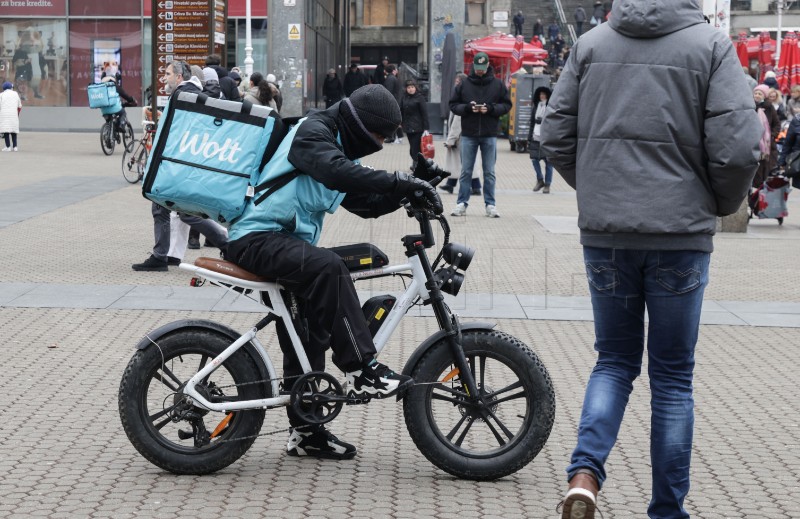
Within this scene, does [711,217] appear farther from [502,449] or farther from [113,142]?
[113,142]

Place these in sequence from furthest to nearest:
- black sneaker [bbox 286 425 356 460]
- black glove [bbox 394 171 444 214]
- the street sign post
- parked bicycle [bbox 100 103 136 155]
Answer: parked bicycle [bbox 100 103 136 155]
the street sign post
black sneaker [bbox 286 425 356 460]
black glove [bbox 394 171 444 214]

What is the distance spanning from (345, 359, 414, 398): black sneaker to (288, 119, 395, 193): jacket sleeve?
69 cm

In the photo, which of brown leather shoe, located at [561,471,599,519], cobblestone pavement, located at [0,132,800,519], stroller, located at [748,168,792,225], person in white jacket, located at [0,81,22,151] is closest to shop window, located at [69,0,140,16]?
person in white jacket, located at [0,81,22,151]

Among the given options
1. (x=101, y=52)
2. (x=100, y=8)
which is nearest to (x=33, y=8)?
(x=100, y=8)

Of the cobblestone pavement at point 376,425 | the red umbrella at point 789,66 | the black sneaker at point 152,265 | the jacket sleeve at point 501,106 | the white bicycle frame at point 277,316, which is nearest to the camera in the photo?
the cobblestone pavement at point 376,425

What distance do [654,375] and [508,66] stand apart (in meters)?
30.1

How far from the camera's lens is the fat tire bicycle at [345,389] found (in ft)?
16.3

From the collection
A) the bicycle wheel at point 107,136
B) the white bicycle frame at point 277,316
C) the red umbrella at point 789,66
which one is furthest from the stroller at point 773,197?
the red umbrella at point 789,66

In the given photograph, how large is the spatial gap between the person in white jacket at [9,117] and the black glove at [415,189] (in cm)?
2276

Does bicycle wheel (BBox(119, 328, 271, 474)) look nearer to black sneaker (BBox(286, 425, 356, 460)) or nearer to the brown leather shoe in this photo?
black sneaker (BBox(286, 425, 356, 460))

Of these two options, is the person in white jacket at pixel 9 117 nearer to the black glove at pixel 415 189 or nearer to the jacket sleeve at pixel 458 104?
the jacket sleeve at pixel 458 104

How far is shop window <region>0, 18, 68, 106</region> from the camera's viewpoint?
1410 inches

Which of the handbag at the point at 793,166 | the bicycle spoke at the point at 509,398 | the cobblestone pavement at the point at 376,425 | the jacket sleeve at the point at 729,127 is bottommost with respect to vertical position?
the cobblestone pavement at the point at 376,425

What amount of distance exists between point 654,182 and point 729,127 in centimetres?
28
